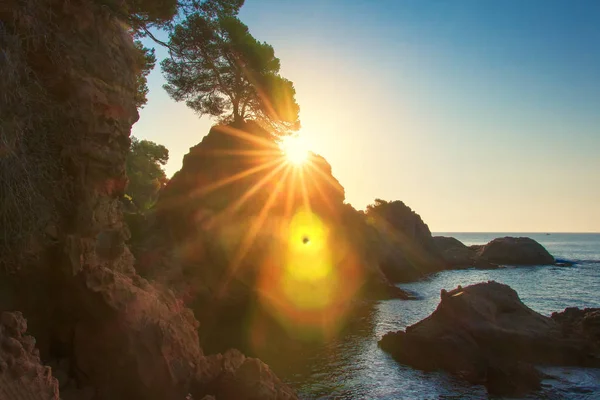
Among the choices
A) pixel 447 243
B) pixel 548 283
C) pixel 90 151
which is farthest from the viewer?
pixel 447 243

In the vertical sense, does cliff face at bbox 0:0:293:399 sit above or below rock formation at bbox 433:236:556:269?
above

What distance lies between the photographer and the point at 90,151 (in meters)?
10.0

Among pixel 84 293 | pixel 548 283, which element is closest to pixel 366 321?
pixel 84 293

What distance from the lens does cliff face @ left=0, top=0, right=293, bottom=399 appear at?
8422 mm

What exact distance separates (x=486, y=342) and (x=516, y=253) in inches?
2544

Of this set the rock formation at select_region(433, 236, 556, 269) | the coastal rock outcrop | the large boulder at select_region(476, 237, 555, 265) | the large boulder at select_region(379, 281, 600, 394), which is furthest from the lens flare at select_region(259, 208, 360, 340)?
the large boulder at select_region(476, 237, 555, 265)

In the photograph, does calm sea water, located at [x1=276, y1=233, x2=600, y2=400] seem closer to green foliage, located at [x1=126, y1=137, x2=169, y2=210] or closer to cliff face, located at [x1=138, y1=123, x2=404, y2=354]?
cliff face, located at [x1=138, y1=123, x2=404, y2=354]

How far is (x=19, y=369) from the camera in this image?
6.25 meters

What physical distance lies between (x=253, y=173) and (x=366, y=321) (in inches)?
482

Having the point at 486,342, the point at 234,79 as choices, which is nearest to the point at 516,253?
the point at 486,342

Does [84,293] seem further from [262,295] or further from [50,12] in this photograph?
[262,295]

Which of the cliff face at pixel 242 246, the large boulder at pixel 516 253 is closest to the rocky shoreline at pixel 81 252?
the cliff face at pixel 242 246

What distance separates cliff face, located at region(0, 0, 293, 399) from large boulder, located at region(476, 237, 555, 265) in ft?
232

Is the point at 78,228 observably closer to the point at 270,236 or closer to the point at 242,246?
the point at 242,246
